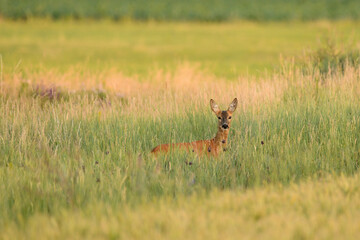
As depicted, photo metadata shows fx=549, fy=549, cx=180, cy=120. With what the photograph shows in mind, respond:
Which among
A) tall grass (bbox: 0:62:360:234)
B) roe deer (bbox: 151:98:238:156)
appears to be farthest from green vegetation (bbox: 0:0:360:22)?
roe deer (bbox: 151:98:238:156)

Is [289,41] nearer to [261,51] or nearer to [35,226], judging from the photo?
[261,51]

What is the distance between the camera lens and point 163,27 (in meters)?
42.8

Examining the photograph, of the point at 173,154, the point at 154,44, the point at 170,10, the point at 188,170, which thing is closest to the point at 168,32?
the point at 154,44

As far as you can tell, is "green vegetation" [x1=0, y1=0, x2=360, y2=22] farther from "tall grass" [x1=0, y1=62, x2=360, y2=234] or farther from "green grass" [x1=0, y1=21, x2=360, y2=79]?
"tall grass" [x1=0, y1=62, x2=360, y2=234]

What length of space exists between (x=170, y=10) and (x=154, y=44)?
1689 centimetres

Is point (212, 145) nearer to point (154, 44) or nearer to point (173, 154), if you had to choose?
point (173, 154)

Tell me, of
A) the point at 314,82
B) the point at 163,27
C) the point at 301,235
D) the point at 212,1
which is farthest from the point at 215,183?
the point at 212,1

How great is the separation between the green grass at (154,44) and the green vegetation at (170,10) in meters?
2.98

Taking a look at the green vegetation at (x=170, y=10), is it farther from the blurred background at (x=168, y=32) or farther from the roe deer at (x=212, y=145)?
the roe deer at (x=212, y=145)

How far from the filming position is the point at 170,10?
49.7 m

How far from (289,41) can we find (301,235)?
29580 mm

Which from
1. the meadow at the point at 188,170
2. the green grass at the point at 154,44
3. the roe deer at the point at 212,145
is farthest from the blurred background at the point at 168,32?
the roe deer at the point at 212,145

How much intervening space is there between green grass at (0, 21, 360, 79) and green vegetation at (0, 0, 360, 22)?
2976 mm

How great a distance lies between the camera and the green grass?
2527 cm
